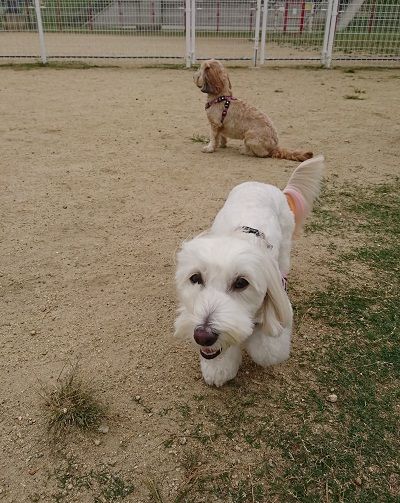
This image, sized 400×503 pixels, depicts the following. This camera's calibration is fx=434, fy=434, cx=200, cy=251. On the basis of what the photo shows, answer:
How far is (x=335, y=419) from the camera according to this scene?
190cm

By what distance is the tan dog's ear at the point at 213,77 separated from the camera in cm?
521

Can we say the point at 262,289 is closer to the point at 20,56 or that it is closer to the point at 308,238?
the point at 308,238

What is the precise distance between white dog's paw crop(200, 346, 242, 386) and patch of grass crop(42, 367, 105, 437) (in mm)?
503

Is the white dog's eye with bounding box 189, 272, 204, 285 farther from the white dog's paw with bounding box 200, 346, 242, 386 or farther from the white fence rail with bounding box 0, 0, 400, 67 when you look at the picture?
the white fence rail with bounding box 0, 0, 400, 67

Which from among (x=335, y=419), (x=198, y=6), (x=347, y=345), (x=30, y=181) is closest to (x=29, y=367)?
(x=335, y=419)

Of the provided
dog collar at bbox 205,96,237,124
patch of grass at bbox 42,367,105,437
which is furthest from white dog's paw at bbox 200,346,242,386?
dog collar at bbox 205,96,237,124

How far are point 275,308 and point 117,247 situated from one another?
166 cm

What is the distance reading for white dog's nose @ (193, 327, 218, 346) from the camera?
5.31 ft

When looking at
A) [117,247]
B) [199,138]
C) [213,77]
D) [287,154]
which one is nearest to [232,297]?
[117,247]

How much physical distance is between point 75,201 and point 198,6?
889cm

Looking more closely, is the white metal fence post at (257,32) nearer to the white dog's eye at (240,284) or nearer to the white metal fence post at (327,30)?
the white metal fence post at (327,30)

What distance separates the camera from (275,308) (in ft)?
6.07

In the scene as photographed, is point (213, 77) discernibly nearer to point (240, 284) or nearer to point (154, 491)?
point (240, 284)

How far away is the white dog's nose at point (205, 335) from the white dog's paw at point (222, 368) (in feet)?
1.29
